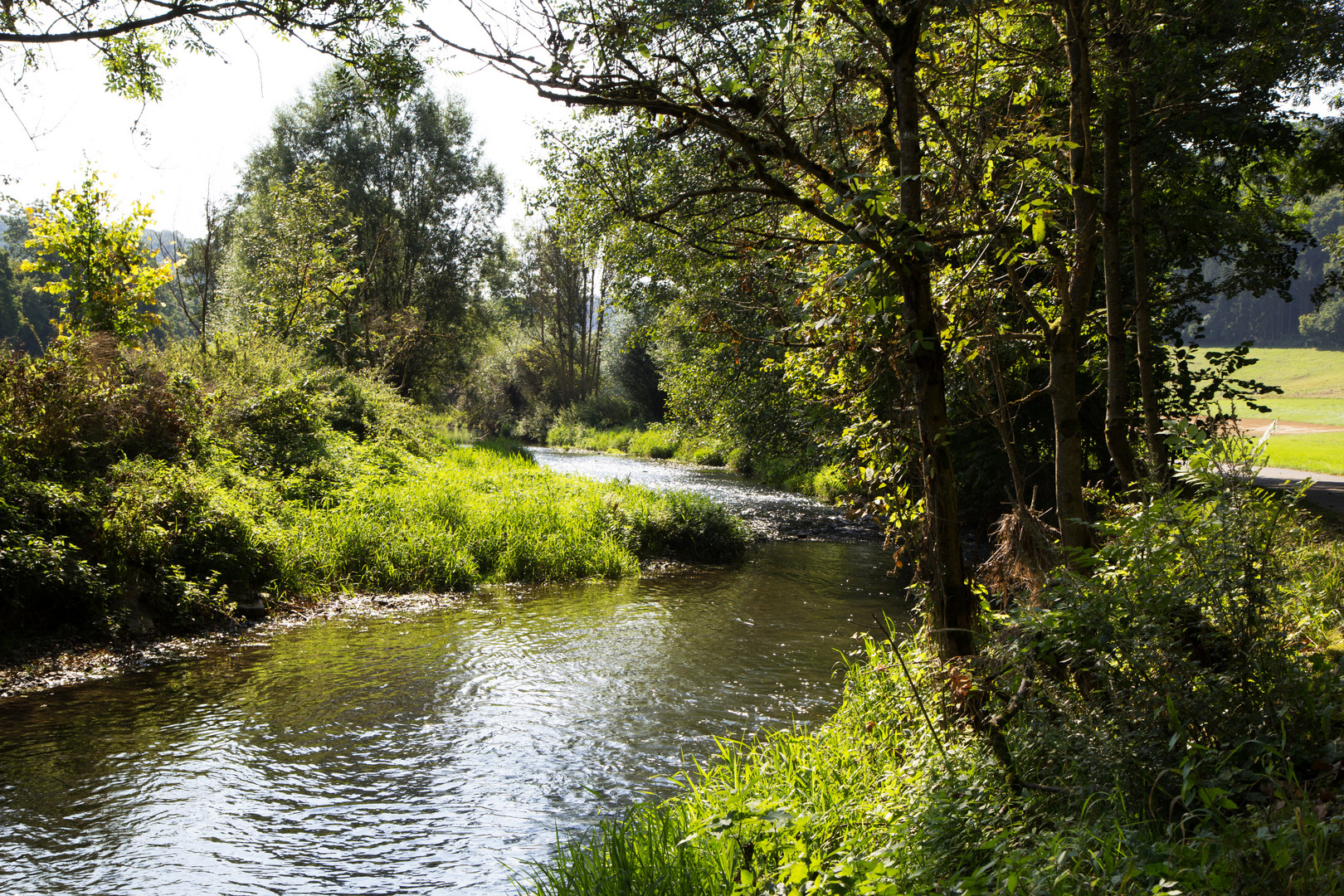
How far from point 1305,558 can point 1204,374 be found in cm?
1036

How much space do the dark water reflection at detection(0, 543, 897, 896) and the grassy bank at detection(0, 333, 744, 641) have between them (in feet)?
4.54

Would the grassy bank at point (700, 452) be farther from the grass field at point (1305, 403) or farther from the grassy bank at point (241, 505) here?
the grass field at point (1305, 403)

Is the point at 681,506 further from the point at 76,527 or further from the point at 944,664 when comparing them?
the point at 944,664

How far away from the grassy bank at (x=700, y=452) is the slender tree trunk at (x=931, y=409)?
3.68ft

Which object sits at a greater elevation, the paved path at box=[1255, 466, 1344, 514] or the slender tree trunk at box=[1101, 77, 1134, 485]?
the slender tree trunk at box=[1101, 77, 1134, 485]

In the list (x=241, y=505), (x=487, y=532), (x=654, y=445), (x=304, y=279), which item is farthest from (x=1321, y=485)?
(x=304, y=279)

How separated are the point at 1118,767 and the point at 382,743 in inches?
229

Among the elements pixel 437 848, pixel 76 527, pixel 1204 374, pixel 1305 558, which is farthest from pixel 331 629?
pixel 1204 374

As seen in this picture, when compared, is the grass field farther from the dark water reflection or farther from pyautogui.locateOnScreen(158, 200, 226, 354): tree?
pyautogui.locateOnScreen(158, 200, 226, 354): tree

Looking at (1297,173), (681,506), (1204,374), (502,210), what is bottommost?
(681,506)

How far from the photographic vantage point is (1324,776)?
296 cm

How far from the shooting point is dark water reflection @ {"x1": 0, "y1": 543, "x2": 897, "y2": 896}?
5.00 metres

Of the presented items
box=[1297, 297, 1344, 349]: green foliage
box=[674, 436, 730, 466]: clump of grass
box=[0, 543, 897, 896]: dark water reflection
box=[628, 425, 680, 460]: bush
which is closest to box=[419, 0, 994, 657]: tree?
box=[0, 543, 897, 896]: dark water reflection

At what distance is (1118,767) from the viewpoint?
325 cm
